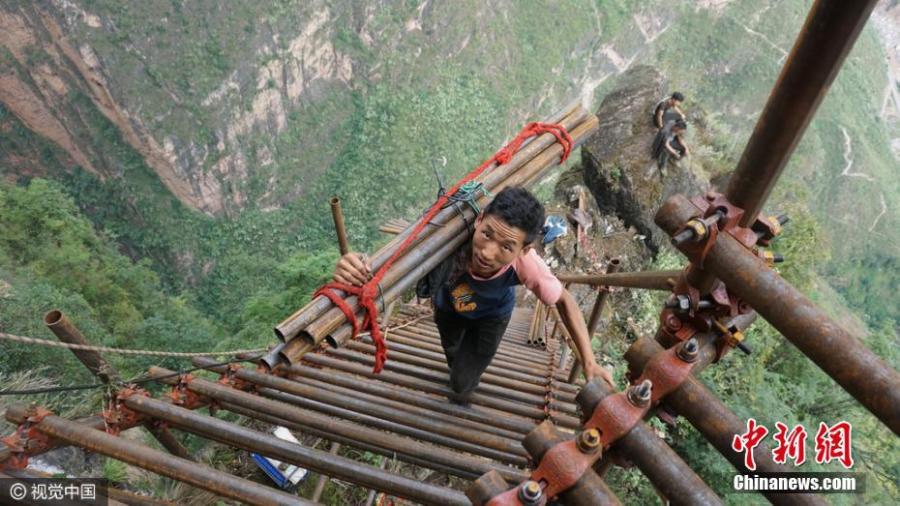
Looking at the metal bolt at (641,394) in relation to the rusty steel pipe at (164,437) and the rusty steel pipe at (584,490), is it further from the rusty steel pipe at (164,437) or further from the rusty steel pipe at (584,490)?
the rusty steel pipe at (164,437)

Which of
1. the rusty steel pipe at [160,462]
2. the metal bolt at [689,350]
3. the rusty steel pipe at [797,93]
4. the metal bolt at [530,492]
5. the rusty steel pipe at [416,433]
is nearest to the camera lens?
the rusty steel pipe at [797,93]

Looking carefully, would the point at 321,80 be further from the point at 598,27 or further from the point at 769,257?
the point at 769,257

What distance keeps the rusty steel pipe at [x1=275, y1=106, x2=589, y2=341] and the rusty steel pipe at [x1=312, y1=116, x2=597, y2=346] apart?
30 millimetres

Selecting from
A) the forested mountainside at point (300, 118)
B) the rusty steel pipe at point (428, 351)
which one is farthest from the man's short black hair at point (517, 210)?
the forested mountainside at point (300, 118)

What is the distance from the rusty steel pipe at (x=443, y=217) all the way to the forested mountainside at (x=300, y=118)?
1857 cm

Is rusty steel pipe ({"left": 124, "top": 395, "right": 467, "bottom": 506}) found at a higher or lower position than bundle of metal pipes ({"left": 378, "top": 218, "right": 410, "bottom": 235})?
lower

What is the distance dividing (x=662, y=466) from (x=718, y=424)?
0.21 meters

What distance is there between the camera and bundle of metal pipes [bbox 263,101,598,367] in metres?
1.91

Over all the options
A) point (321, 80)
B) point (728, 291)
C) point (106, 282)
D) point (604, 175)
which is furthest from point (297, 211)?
point (728, 291)

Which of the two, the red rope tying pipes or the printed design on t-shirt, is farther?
the printed design on t-shirt

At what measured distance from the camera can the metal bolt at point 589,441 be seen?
1097 millimetres

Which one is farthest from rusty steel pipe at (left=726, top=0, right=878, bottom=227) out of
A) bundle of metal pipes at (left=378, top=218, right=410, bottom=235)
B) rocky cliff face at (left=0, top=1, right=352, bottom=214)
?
rocky cliff face at (left=0, top=1, right=352, bottom=214)

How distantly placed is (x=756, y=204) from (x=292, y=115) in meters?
39.5

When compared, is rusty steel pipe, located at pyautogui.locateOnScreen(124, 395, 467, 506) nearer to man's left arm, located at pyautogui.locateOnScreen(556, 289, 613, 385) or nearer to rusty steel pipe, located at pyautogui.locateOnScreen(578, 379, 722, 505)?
rusty steel pipe, located at pyautogui.locateOnScreen(578, 379, 722, 505)
